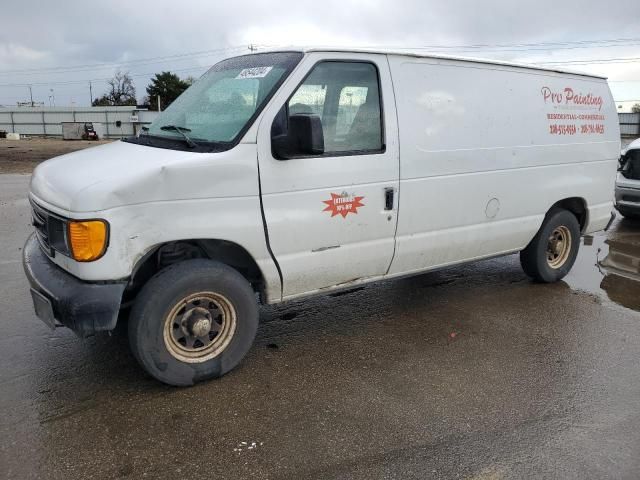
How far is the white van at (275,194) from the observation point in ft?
10.4

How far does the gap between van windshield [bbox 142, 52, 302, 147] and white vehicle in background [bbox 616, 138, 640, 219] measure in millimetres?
7506

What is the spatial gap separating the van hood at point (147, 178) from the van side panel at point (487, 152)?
1341 millimetres

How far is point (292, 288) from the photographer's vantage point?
151 inches

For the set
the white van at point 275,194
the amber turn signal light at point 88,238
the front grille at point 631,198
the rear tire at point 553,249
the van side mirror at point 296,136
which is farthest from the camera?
the front grille at point 631,198

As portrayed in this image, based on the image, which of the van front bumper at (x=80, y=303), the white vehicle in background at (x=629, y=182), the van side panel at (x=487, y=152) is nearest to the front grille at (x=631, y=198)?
the white vehicle in background at (x=629, y=182)

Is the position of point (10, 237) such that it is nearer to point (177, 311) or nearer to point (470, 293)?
point (177, 311)

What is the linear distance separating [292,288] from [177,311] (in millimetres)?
833

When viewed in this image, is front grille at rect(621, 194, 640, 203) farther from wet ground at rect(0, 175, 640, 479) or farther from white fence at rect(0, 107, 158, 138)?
white fence at rect(0, 107, 158, 138)

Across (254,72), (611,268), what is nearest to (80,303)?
(254,72)

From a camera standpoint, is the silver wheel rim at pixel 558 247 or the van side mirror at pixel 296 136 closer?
the van side mirror at pixel 296 136

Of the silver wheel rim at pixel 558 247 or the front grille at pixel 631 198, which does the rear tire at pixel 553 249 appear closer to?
the silver wheel rim at pixel 558 247

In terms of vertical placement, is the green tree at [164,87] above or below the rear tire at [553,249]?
above

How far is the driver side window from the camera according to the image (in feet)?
12.2

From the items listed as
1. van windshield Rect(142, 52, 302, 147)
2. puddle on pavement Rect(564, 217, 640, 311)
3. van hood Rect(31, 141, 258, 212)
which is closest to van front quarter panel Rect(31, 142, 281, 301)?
van hood Rect(31, 141, 258, 212)
